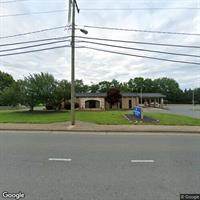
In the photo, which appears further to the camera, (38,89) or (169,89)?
(169,89)

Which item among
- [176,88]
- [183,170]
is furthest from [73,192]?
[176,88]

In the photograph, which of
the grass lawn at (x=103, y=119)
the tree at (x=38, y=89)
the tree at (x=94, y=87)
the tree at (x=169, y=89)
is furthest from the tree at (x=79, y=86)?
the grass lawn at (x=103, y=119)

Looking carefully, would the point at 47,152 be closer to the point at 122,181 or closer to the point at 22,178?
the point at 22,178

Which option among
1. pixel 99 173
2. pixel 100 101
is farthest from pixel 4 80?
pixel 99 173

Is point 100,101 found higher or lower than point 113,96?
lower

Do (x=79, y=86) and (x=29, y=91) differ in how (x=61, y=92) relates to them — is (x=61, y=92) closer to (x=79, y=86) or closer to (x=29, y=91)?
(x=29, y=91)

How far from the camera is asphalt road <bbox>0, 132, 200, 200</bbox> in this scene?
4.17m

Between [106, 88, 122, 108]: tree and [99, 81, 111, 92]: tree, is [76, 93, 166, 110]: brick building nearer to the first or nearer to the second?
[106, 88, 122, 108]: tree

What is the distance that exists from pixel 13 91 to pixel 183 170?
34.3 meters

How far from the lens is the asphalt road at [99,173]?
4.17 m

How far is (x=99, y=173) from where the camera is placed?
5.27 m

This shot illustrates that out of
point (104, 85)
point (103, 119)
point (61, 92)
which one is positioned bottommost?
point (103, 119)

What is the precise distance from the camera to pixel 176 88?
11131cm
